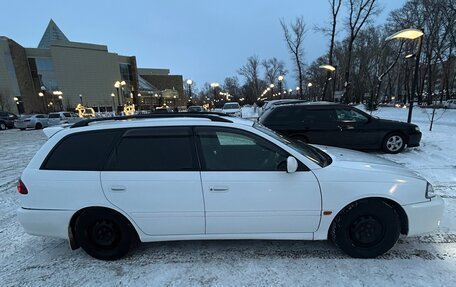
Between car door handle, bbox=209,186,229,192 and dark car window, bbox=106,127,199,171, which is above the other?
dark car window, bbox=106,127,199,171

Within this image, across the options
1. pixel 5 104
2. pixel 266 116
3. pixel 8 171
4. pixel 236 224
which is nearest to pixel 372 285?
pixel 236 224

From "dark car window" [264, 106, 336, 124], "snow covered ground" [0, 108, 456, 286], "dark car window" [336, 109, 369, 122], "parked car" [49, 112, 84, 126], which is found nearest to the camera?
"snow covered ground" [0, 108, 456, 286]

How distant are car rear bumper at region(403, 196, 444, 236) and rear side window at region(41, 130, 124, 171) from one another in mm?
3346

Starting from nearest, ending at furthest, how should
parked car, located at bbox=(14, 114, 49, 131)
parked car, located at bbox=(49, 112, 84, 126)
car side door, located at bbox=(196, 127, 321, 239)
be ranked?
car side door, located at bbox=(196, 127, 321, 239) < parked car, located at bbox=(49, 112, 84, 126) < parked car, located at bbox=(14, 114, 49, 131)

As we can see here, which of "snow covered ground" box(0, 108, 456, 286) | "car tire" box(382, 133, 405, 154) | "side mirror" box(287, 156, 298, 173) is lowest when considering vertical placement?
"snow covered ground" box(0, 108, 456, 286)

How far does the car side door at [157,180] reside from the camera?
9.75 feet

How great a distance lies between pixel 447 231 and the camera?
3.59 metres

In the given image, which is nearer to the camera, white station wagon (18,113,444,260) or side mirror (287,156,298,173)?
side mirror (287,156,298,173)

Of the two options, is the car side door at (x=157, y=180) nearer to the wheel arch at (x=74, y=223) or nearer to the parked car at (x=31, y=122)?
the wheel arch at (x=74, y=223)

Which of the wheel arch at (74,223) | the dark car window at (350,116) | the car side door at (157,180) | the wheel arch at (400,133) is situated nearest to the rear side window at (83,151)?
the car side door at (157,180)

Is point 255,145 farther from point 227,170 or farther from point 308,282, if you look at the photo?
point 308,282

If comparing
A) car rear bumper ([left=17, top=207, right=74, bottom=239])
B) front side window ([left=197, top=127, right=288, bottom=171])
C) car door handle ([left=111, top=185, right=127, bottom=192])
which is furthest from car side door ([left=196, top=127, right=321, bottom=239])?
car rear bumper ([left=17, top=207, right=74, bottom=239])

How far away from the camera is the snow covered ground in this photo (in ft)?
9.14

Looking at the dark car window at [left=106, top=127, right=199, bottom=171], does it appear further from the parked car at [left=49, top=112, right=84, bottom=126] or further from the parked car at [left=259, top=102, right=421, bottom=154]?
the parked car at [left=49, top=112, right=84, bottom=126]
